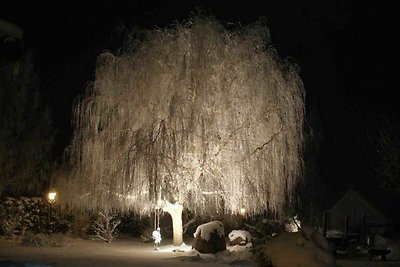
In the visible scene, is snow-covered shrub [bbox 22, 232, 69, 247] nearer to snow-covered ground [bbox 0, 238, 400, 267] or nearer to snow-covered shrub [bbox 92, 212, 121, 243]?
snow-covered ground [bbox 0, 238, 400, 267]

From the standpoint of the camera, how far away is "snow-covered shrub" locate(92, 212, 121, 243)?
23016 millimetres

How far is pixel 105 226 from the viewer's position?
23.6 m

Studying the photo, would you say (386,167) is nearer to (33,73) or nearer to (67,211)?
(67,211)

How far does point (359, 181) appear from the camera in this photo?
44156 millimetres

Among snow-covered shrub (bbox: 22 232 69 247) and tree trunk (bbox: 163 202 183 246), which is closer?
tree trunk (bbox: 163 202 183 246)

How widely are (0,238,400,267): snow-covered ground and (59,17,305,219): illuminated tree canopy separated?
1.62 m

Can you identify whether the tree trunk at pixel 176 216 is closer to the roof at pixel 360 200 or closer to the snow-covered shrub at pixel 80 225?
the snow-covered shrub at pixel 80 225

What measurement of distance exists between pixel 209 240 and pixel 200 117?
12.4 ft

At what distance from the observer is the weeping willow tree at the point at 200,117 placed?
1811 centimetres

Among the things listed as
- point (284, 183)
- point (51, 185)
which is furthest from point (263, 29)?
point (51, 185)

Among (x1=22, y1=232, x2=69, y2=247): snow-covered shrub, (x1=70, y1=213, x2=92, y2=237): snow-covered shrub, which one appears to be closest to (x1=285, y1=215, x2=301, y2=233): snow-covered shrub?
(x1=70, y1=213, x2=92, y2=237): snow-covered shrub

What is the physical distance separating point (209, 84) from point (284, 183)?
156 inches

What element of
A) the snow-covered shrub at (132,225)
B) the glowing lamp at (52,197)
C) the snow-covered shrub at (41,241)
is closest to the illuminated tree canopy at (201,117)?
the snow-covered shrub at (41,241)

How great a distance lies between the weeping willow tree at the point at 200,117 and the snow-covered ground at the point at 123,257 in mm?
1617
